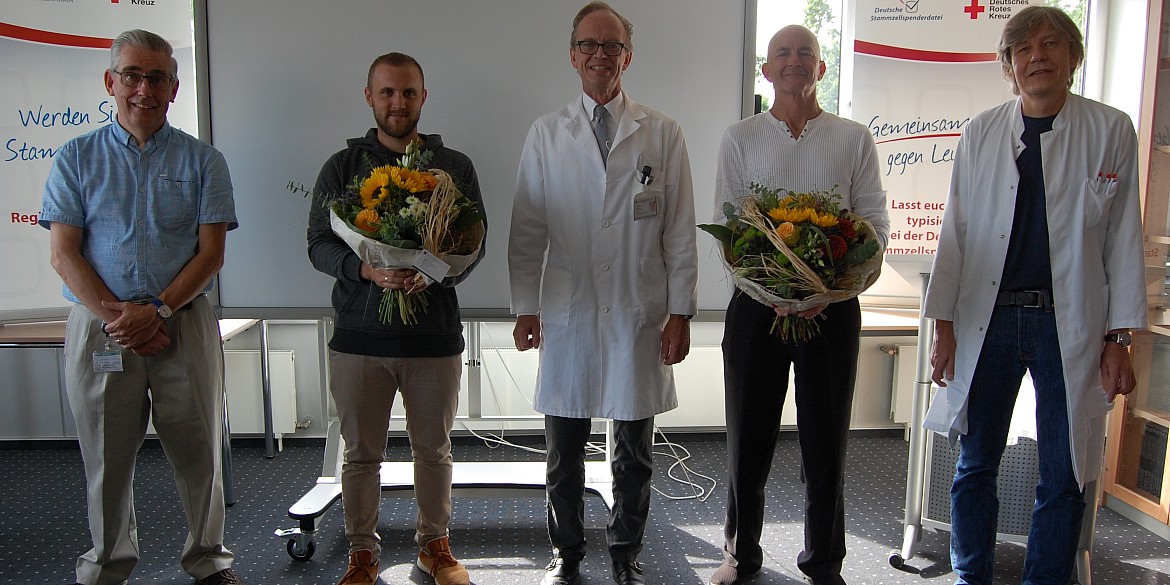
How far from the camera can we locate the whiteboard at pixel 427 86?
2994 mm

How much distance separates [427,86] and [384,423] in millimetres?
1371

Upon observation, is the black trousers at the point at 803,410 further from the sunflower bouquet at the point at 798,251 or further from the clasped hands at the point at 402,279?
the clasped hands at the point at 402,279

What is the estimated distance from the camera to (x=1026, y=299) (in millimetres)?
2225

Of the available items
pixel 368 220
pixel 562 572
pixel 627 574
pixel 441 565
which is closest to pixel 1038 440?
pixel 627 574

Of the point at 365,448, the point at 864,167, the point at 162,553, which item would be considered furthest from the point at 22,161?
the point at 864,167

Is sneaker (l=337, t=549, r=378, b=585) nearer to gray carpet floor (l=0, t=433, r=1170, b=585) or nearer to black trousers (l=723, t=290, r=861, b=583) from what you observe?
gray carpet floor (l=0, t=433, r=1170, b=585)

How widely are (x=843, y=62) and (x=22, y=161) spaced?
3.65m

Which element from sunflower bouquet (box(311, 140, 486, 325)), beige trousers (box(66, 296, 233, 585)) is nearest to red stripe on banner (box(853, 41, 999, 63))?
sunflower bouquet (box(311, 140, 486, 325))

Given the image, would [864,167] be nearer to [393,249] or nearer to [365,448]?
[393,249]

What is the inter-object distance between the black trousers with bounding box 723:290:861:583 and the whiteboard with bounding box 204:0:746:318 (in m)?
1.09

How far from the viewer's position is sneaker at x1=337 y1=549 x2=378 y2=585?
2498 millimetres

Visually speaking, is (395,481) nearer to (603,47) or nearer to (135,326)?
(135,326)

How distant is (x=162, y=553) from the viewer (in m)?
2.79

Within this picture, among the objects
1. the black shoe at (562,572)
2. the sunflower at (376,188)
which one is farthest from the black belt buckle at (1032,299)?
the sunflower at (376,188)
